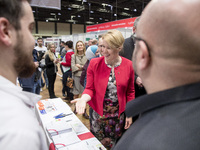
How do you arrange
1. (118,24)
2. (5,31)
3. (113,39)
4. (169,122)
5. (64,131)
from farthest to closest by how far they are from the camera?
(118,24) < (113,39) < (64,131) < (5,31) < (169,122)

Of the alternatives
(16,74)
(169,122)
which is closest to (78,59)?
(16,74)

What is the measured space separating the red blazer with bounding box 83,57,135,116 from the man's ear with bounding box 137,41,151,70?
96cm

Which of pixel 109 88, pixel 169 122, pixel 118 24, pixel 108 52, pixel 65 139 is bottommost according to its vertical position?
pixel 65 139

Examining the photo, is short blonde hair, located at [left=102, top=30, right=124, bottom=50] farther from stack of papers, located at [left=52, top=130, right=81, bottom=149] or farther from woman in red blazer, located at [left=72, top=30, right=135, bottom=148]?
stack of papers, located at [left=52, top=130, right=81, bottom=149]

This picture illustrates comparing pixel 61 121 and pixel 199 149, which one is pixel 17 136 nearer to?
pixel 199 149

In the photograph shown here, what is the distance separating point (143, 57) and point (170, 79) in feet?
0.41

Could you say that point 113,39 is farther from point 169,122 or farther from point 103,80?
point 169,122

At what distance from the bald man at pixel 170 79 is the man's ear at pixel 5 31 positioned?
499 mm

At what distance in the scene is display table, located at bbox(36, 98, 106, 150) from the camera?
3.90 feet

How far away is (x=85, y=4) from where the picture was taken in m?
14.1

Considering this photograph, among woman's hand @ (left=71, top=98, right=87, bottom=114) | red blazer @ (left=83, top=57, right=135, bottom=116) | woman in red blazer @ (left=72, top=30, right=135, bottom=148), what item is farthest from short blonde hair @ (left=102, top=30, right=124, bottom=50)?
woman's hand @ (left=71, top=98, right=87, bottom=114)

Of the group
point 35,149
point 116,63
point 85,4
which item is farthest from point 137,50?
point 85,4

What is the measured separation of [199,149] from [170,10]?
0.41 m

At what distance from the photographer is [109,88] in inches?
61.2
